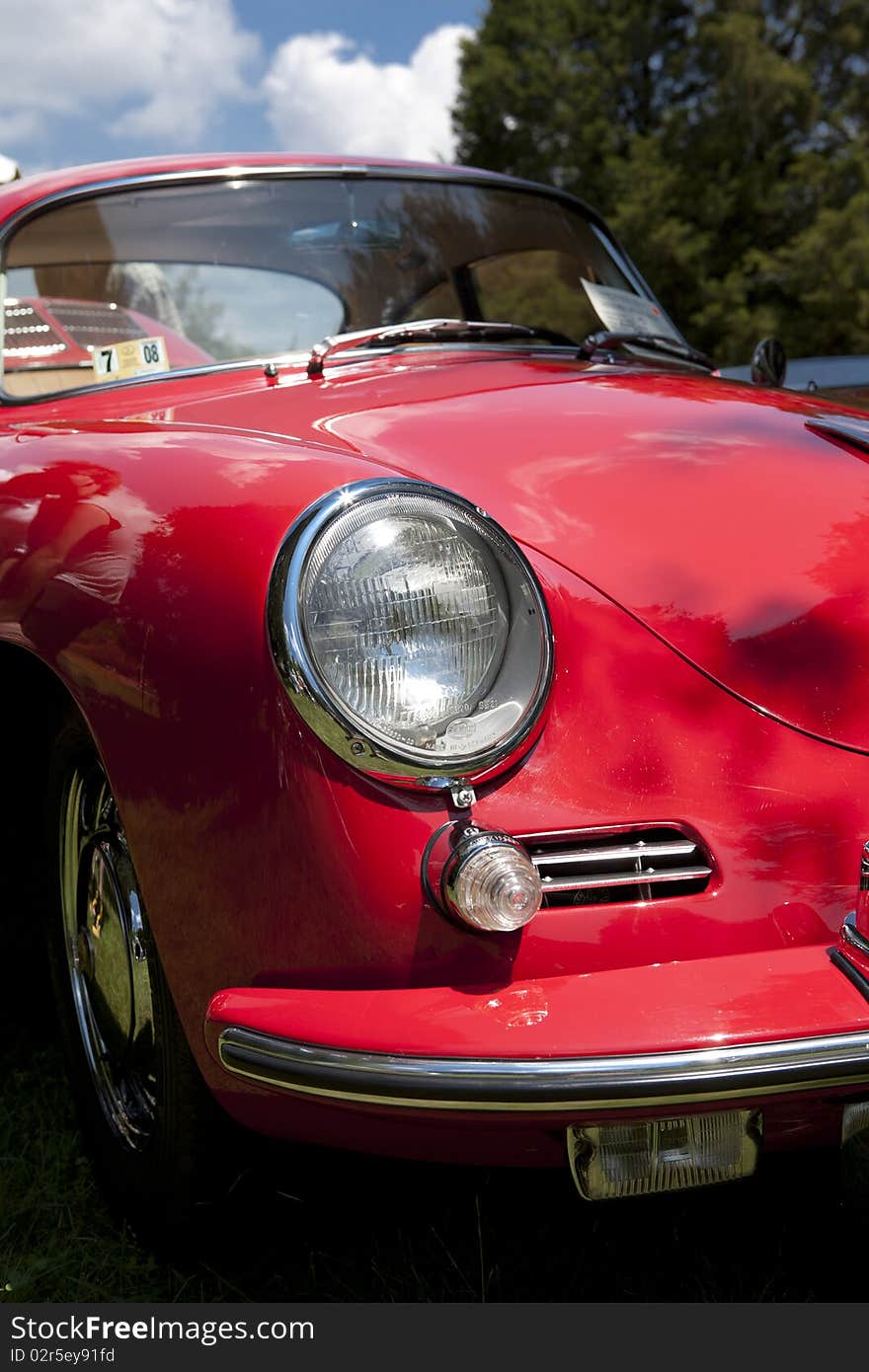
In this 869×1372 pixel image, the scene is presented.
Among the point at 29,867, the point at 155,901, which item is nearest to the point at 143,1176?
the point at 155,901

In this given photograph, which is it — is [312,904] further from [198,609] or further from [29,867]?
[29,867]

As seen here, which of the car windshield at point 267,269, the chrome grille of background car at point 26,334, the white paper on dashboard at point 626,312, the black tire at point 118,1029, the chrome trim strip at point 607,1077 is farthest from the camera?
the white paper on dashboard at point 626,312

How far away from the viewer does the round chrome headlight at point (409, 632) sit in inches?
55.4

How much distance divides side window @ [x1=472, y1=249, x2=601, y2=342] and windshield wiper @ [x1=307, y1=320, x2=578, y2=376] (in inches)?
5.0

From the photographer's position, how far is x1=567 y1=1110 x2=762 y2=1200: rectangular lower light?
1.41 m

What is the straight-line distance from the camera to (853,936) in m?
1.42

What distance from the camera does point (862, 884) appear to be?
1.46 metres

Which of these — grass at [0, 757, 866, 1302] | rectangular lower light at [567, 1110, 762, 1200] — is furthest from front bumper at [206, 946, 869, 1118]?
grass at [0, 757, 866, 1302]

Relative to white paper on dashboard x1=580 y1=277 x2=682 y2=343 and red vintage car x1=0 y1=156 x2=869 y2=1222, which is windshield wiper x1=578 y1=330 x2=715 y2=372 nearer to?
white paper on dashboard x1=580 y1=277 x2=682 y2=343

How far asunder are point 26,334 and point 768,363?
5.11 feet

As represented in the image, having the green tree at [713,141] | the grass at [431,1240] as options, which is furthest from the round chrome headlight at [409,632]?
the green tree at [713,141]

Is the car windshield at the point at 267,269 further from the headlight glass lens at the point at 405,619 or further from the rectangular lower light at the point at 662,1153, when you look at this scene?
the rectangular lower light at the point at 662,1153

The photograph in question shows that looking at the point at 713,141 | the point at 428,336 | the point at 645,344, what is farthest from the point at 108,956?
the point at 713,141

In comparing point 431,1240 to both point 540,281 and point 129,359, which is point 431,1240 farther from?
point 540,281
